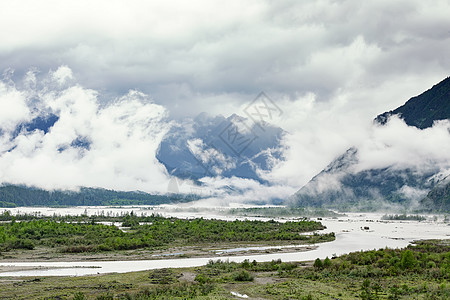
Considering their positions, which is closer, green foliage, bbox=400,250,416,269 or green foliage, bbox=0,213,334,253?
green foliage, bbox=400,250,416,269

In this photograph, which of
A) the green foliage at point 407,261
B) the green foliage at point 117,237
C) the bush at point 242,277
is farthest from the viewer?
the green foliage at point 117,237

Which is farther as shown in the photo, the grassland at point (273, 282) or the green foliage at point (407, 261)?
the green foliage at point (407, 261)

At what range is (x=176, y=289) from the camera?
190 feet

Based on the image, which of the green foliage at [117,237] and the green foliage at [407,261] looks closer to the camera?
the green foliage at [407,261]

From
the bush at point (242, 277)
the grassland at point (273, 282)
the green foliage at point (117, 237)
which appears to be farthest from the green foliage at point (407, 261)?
the green foliage at point (117, 237)

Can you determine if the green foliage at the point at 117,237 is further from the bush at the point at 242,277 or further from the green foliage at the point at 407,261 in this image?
the green foliage at the point at 407,261

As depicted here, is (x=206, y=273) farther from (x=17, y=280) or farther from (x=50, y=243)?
(x=50, y=243)

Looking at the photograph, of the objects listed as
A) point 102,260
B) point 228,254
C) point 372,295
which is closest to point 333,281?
point 372,295

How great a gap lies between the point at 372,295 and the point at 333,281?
492 inches

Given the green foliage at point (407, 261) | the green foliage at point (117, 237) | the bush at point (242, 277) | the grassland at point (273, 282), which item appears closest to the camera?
the grassland at point (273, 282)

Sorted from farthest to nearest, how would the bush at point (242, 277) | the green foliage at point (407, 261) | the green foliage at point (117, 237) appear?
the green foliage at point (117, 237) → the green foliage at point (407, 261) → the bush at point (242, 277)

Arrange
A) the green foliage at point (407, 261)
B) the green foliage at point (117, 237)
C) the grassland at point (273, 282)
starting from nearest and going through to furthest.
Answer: the grassland at point (273, 282)
the green foliage at point (407, 261)
the green foliage at point (117, 237)

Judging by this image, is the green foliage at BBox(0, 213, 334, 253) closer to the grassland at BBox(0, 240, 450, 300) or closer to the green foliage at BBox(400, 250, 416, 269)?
the grassland at BBox(0, 240, 450, 300)

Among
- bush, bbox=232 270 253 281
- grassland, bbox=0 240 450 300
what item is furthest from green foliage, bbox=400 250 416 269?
bush, bbox=232 270 253 281
